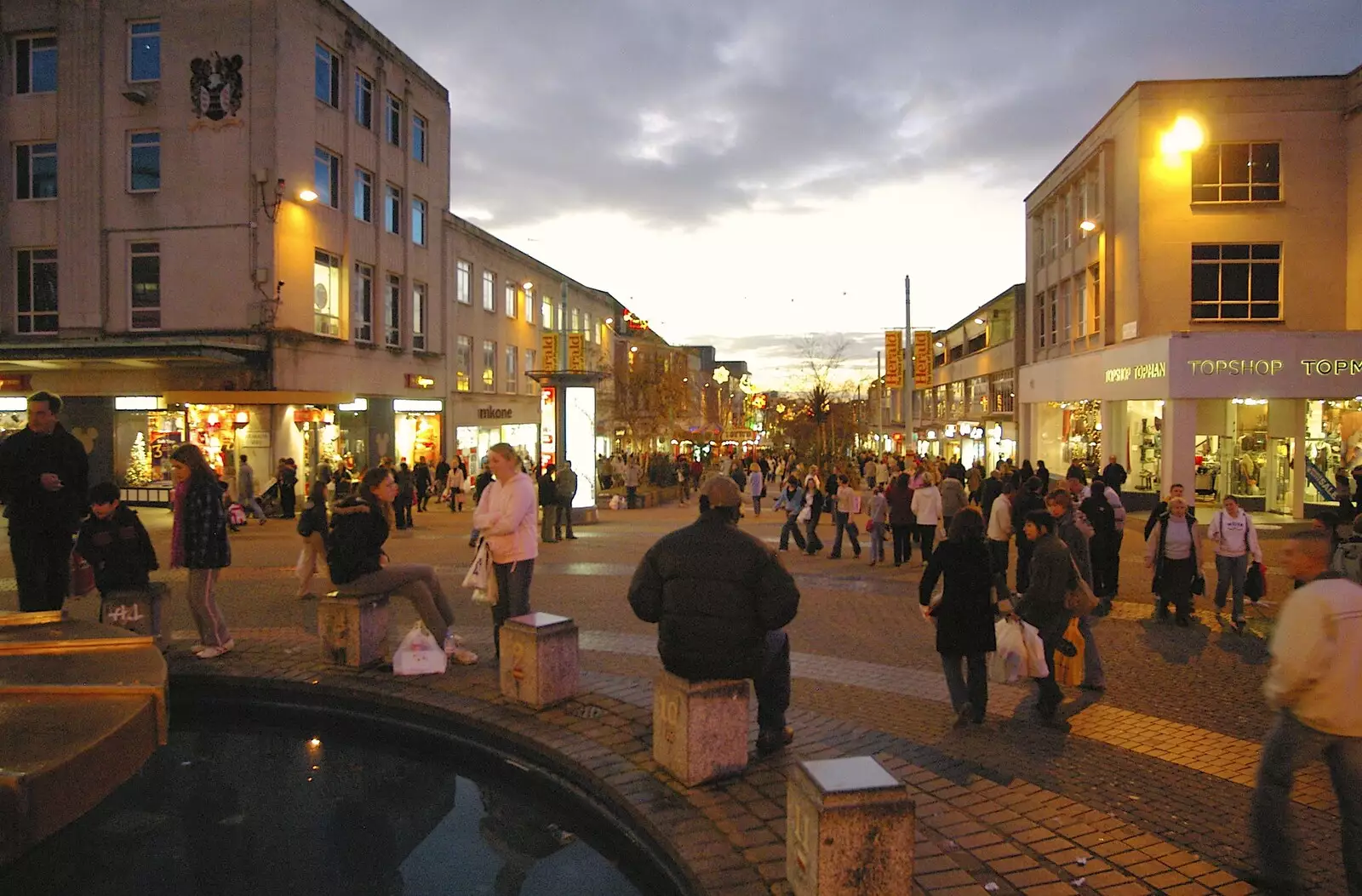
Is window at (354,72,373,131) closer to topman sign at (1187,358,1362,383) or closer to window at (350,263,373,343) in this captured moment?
window at (350,263,373,343)

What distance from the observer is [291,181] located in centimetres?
2502

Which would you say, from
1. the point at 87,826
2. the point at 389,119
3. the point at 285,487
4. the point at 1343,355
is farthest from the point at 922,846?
the point at 389,119

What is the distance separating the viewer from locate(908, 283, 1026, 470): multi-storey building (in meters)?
42.2

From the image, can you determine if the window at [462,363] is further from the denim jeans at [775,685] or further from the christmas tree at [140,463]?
the denim jeans at [775,685]

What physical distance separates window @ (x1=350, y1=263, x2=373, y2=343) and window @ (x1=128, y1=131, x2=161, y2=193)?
5705 mm

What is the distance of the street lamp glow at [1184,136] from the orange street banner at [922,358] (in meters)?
8.90

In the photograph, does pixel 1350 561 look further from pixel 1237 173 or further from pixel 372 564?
pixel 1237 173

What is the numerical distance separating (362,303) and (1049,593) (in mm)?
26235

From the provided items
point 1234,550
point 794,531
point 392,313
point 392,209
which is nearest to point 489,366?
point 392,313

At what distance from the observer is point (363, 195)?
2928cm

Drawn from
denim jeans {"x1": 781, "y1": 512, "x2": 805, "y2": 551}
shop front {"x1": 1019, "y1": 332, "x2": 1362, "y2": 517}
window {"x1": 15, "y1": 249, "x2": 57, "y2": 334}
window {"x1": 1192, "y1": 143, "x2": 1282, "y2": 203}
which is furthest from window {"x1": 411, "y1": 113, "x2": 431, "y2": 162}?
window {"x1": 1192, "y1": 143, "x2": 1282, "y2": 203}

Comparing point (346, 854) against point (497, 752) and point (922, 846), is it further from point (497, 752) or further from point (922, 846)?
point (922, 846)

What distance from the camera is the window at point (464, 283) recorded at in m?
36.6

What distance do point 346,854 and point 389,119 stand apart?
29875 mm
